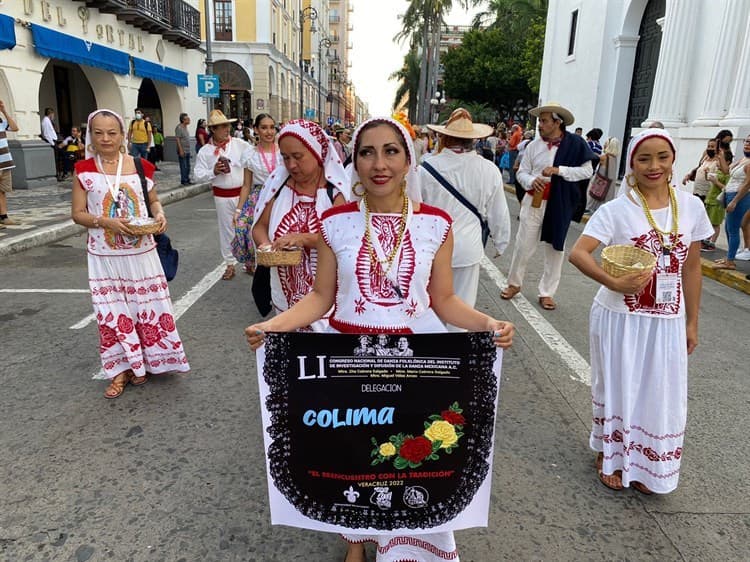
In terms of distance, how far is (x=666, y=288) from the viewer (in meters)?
2.84

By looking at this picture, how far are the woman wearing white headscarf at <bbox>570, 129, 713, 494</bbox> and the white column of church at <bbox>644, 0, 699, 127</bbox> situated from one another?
1177 cm

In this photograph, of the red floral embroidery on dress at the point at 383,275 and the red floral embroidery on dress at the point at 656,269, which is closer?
the red floral embroidery on dress at the point at 383,275

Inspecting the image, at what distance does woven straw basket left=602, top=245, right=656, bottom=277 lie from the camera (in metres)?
2.64

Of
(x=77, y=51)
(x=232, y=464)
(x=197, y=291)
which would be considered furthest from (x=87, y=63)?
(x=232, y=464)

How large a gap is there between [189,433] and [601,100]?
18.3 metres

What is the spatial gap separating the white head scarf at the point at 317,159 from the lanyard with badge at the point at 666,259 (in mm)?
1674

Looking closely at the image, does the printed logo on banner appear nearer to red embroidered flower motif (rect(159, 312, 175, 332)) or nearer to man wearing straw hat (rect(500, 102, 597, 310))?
red embroidered flower motif (rect(159, 312, 175, 332))

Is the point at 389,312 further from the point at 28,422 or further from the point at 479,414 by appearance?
the point at 28,422

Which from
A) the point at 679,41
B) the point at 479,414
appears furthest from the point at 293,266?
the point at 679,41

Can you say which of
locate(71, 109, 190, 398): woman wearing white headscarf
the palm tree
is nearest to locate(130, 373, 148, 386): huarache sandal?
locate(71, 109, 190, 398): woman wearing white headscarf

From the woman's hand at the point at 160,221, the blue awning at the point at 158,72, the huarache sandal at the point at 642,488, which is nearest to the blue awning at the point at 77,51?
the blue awning at the point at 158,72

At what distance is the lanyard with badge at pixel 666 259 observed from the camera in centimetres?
281

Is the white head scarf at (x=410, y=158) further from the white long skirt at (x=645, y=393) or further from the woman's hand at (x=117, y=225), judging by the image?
the woman's hand at (x=117, y=225)

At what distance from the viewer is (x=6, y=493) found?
9.48 feet
